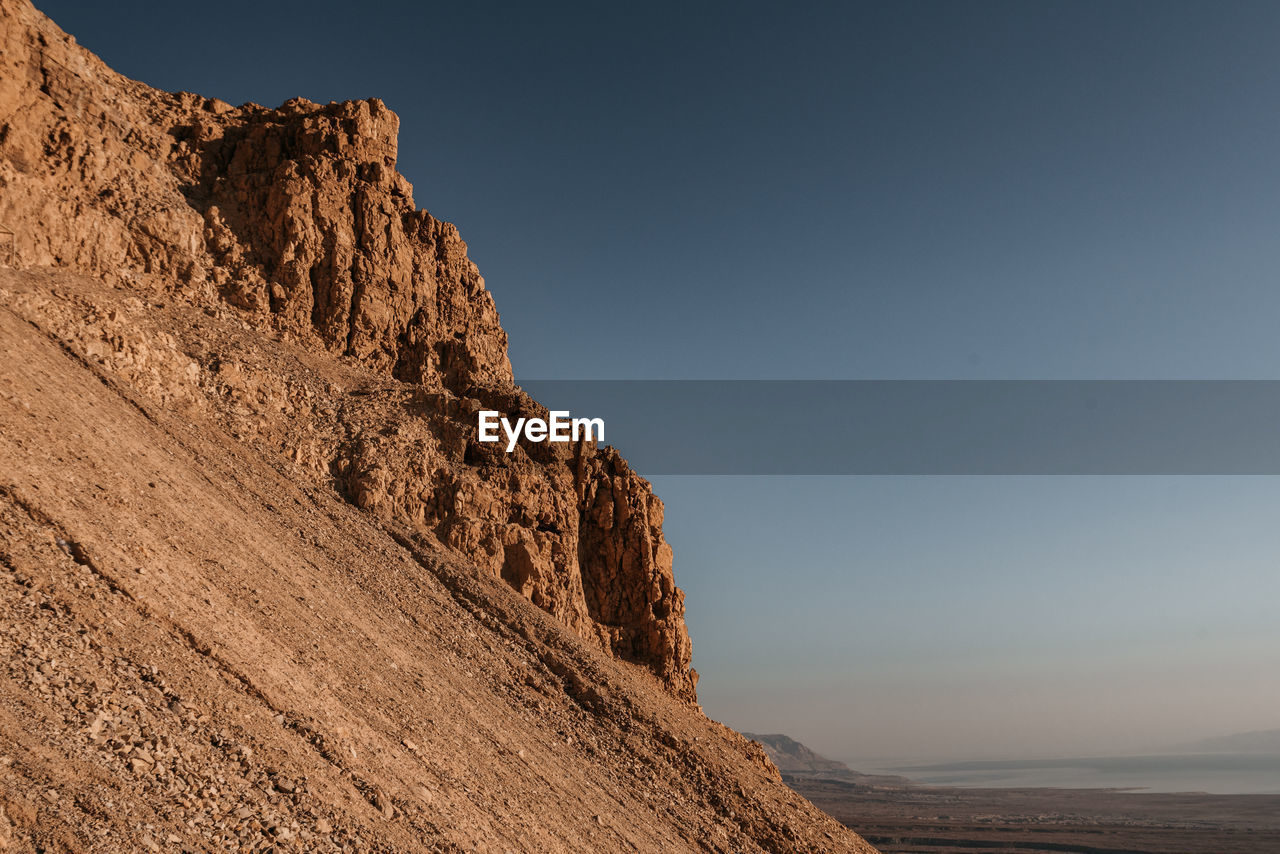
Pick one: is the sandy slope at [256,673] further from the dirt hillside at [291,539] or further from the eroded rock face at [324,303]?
the eroded rock face at [324,303]

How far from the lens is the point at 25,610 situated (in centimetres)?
1309

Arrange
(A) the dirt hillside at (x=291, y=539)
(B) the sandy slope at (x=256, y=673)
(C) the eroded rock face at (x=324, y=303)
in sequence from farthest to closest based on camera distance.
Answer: (C) the eroded rock face at (x=324, y=303)
(A) the dirt hillside at (x=291, y=539)
(B) the sandy slope at (x=256, y=673)

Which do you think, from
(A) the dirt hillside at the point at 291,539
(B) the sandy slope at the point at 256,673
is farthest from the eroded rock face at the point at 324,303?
(B) the sandy slope at the point at 256,673

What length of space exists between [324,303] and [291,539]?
15844mm

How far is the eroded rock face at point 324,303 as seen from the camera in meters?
29.0

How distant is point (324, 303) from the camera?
36781 millimetres

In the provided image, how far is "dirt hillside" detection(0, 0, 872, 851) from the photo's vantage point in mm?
12750

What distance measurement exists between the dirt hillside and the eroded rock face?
135mm

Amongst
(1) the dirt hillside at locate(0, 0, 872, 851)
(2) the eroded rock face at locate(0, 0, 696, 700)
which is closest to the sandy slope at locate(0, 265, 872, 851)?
(1) the dirt hillside at locate(0, 0, 872, 851)

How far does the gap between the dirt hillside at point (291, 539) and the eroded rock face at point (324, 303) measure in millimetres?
135

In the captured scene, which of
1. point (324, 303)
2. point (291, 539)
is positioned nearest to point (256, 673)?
point (291, 539)

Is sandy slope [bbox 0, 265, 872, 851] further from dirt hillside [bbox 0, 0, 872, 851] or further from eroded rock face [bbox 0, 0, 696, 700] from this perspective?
eroded rock face [bbox 0, 0, 696, 700]

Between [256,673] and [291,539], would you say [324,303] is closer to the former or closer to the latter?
[291,539]

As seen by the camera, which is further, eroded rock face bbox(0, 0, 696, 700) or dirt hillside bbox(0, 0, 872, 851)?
eroded rock face bbox(0, 0, 696, 700)
